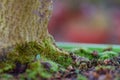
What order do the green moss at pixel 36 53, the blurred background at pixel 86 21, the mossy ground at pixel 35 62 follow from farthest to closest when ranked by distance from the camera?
the blurred background at pixel 86 21
the green moss at pixel 36 53
the mossy ground at pixel 35 62

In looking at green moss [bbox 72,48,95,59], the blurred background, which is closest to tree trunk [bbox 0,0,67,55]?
green moss [bbox 72,48,95,59]

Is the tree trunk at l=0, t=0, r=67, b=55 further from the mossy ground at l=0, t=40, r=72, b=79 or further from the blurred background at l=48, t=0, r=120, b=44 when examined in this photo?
the blurred background at l=48, t=0, r=120, b=44

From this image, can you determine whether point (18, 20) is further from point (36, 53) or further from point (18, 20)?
point (36, 53)

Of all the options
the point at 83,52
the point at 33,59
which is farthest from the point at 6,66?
the point at 83,52

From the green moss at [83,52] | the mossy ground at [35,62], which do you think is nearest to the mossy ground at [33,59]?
the mossy ground at [35,62]

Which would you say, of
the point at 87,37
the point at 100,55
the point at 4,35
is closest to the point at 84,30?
the point at 87,37

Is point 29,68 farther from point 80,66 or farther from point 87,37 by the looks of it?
point 87,37

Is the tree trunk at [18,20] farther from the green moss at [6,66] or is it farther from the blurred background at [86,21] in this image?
the blurred background at [86,21]

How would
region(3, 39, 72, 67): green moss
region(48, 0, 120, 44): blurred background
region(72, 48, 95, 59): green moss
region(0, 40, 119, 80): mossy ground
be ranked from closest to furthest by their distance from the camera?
region(0, 40, 119, 80): mossy ground, region(3, 39, 72, 67): green moss, region(72, 48, 95, 59): green moss, region(48, 0, 120, 44): blurred background
